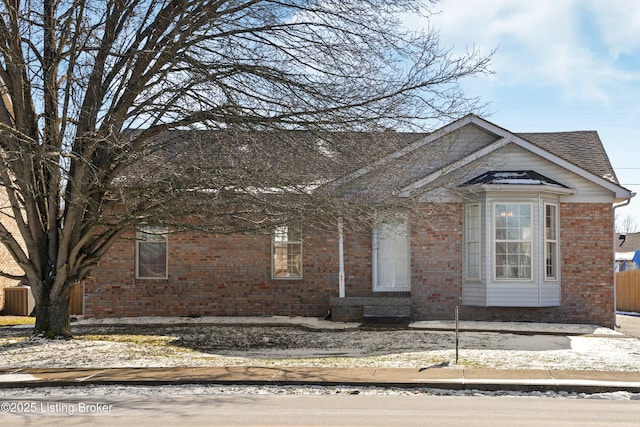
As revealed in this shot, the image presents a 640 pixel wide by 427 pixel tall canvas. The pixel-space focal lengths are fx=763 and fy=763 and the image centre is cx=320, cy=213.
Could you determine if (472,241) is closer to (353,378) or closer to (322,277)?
(322,277)

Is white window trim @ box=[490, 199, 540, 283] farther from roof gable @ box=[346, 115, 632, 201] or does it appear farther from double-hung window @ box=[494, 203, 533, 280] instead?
roof gable @ box=[346, 115, 632, 201]

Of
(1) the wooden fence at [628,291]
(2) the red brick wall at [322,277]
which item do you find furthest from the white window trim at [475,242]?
(1) the wooden fence at [628,291]

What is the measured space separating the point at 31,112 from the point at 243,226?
4.78 metres

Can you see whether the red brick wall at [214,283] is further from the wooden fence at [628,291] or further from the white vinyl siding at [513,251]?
the wooden fence at [628,291]

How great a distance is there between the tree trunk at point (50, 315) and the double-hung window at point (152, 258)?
18.0 feet

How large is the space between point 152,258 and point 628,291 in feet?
59.0

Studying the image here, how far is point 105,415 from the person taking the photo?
9086 millimetres

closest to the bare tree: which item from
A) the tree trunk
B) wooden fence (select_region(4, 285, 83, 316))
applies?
the tree trunk

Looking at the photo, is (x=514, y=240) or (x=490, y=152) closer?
(x=514, y=240)

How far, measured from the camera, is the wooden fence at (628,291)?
28.1 m

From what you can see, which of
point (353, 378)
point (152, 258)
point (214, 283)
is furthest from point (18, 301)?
point (353, 378)

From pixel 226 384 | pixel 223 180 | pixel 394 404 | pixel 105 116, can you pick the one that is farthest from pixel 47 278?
pixel 394 404

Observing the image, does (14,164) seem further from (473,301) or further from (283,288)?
(473,301)

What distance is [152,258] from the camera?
2164cm
